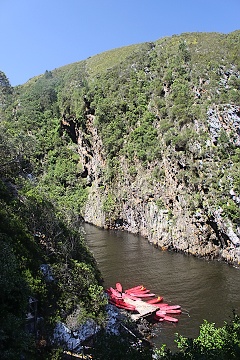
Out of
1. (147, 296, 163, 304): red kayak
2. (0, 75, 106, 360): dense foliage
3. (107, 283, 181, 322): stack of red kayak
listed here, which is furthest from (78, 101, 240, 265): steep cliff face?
(0, 75, 106, 360): dense foliage

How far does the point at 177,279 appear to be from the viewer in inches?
1420

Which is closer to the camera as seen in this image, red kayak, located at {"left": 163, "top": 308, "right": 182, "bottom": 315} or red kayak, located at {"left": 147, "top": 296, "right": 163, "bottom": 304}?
red kayak, located at {"left": 163, "top": 308, "right": 182, "bottom": 315}

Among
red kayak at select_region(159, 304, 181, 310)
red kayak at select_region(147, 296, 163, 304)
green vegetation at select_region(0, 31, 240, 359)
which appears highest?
green vegetation at select_region(0, 31, 240, 359)

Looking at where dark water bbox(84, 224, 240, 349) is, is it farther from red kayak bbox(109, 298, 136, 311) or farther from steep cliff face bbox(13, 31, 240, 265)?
steep cliff face bbox(13, 31, 240, 265)

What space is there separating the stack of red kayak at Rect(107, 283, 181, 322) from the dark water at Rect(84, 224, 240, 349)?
25.0 inches

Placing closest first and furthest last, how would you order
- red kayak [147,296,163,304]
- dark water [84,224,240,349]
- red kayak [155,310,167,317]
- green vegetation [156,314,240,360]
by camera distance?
green vegetation [156,314,240,360] → dark water [84,224,240,349] → red kayak [155,310,167,317] → red kayak [147,296,163,304]

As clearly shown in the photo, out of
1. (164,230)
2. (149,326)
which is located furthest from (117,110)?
(149,326)

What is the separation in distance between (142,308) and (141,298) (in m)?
2.69

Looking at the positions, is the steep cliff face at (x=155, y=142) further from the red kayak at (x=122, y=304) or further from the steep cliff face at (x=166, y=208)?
the red kayak at (x=122, y=304)

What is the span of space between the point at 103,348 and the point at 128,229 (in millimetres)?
51864

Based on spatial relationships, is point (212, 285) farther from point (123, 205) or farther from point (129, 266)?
point (123, 205)

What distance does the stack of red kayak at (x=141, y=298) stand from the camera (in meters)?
28.2

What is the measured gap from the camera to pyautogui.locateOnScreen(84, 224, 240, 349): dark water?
89.2ft

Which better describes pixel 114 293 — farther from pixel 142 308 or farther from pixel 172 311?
pixel 172 311
